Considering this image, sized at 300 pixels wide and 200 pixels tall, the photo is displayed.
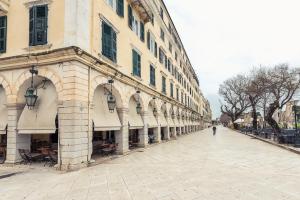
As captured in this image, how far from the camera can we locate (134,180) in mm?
8195

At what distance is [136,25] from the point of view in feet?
60.1

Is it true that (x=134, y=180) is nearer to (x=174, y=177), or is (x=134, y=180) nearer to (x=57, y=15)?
(x=174, y=177)

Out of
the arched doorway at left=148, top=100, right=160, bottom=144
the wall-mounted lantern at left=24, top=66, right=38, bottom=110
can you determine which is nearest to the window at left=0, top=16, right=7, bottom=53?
the wall-mounted lantern at left=24, top=66, right=38, bottom=110

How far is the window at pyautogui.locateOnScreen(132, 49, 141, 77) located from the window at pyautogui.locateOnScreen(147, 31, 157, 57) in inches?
137

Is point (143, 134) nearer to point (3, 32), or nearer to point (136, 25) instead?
point (136, 25)

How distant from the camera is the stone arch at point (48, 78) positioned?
34.8 ft

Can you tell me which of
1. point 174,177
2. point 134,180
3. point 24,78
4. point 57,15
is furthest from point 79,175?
point 57,15

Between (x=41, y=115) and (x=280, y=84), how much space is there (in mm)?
23838

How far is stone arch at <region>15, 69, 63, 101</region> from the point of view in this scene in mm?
10602

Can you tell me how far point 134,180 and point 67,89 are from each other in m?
4.74

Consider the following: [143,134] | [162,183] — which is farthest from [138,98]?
[162,183]

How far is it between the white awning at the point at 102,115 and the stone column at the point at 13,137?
3468mm

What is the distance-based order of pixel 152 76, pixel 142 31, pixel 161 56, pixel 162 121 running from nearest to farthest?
1. pixel 142 31
2. pixel 152 76
3. pixel 162 121
4. pixel 161 56

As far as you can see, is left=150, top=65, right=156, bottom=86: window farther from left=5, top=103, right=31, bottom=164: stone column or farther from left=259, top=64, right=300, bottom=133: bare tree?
left=259, top=64, right=300, bottom=133: bare tree
